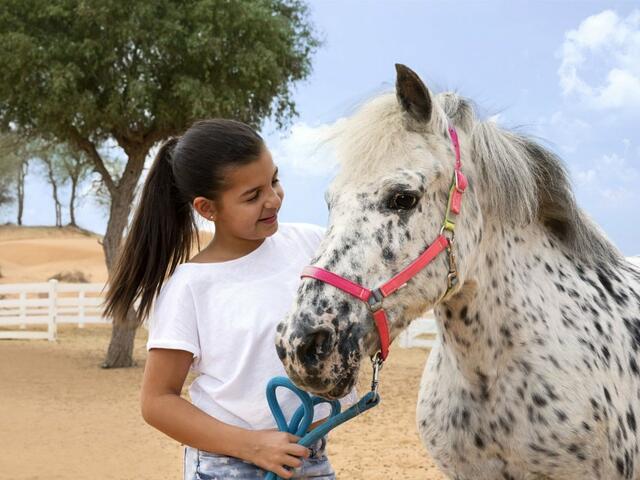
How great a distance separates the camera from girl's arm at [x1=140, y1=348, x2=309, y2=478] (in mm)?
1889

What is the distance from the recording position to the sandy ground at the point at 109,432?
20.8 feet

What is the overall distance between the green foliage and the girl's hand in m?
10.0

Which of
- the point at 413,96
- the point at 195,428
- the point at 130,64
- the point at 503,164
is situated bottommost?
the point at 195,428

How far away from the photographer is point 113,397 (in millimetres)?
9898

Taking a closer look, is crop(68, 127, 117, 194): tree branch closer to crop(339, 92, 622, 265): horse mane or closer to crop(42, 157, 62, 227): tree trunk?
crop(339, 92, 622, 265): horse mane

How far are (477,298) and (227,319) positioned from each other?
744 millimetres

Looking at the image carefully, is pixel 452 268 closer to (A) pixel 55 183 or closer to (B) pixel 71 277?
(B) pixel 71 277

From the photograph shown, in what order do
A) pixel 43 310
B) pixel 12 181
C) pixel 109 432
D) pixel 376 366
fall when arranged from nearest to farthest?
pixel 376 366
pixel 109 432
pixel 43 310
pixel 12 181

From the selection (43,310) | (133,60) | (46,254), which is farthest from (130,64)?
(46,254)

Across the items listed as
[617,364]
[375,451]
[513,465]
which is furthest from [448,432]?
[375,451]

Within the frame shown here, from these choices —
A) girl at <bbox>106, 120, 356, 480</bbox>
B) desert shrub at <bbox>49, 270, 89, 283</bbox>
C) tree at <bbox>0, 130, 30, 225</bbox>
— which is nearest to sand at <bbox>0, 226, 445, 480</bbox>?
girl at <bbox>106, 120, 356, 480</bbox>

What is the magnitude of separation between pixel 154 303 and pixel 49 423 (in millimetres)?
6710

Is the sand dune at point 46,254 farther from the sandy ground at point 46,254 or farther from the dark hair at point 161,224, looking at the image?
the dark hair at point 161,224

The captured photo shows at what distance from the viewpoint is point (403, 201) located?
1.93 m
